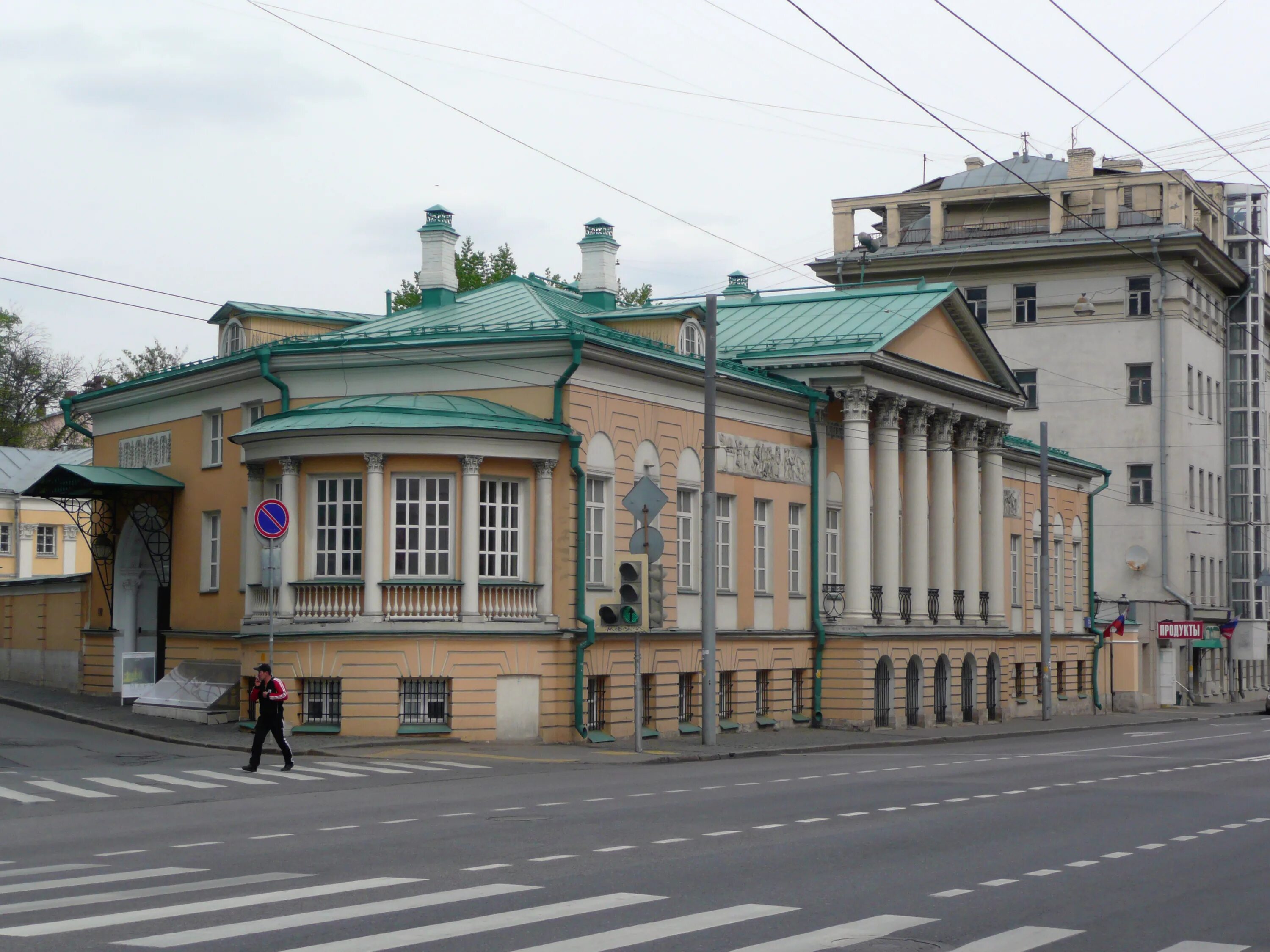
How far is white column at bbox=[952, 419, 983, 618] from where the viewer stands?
43625mm

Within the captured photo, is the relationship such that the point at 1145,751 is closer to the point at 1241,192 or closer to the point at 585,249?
the point at 585,249

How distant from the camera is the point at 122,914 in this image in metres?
10.1

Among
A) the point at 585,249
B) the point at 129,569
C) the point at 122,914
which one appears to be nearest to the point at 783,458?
the point at 585,249

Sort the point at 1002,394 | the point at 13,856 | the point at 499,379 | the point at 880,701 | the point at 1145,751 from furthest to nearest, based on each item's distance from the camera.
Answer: the point at 1002,394 → the point at 880,701 → the point at 1145,751 → the point at 499,379 → the point at 13,856

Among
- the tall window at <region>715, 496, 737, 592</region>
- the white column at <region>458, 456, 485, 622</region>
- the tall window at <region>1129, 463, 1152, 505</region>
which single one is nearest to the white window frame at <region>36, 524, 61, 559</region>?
the tall window at <region>715, 496, 737, 592</region>

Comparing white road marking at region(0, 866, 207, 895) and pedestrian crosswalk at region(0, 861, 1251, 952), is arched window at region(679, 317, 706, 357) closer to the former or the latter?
white road marking at region(0, 866, 207, 895)

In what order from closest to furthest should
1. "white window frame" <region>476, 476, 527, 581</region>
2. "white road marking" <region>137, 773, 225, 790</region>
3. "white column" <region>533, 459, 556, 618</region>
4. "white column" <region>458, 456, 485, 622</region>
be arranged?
"white road marking" <region>137, 773, 225, 790</region>, "white column" <region>458, 456, 485, 622</region>, "white window frame" <region>476, 476, 527, 581</region>, "white column" <region>533, 459, 556, 618</region>

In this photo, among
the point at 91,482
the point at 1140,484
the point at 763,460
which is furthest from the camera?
the point at 1140,484

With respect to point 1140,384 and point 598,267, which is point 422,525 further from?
point 1140,384

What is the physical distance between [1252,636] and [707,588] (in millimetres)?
49761

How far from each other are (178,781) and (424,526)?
7997 mm

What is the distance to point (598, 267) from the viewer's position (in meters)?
36.1

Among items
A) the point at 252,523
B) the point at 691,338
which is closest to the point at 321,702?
the point at 252,523

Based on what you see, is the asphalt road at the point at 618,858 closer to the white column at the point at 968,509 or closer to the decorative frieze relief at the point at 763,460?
the decorative frieze relief at the point at 763,460
